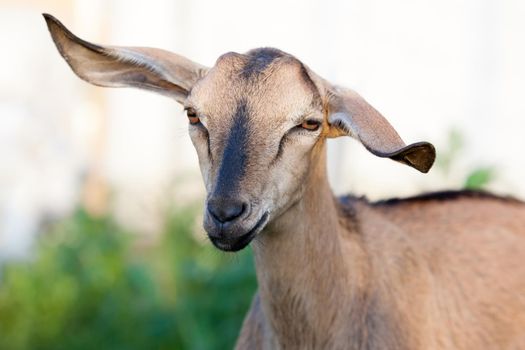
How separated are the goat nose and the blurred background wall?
3.85m

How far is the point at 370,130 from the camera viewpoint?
464 cm

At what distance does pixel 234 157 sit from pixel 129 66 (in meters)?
0.94

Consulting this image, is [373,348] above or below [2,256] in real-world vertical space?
above

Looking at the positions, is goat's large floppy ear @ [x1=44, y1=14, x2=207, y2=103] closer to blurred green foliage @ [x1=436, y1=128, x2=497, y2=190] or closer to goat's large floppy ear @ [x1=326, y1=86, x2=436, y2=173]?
goat's large floppy ear @ [x1=326, y1=86, x2=436, y2=173]

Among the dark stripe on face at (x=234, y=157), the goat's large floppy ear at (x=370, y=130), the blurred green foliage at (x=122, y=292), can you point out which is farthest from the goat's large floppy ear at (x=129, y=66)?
the blurred green foliage at (x=122, y=292)

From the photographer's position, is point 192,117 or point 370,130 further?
point 192,117

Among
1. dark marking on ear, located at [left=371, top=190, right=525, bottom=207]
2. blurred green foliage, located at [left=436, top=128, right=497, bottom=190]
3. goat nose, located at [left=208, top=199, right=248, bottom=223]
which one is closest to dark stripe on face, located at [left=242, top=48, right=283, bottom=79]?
goat nose, located at [left=208, top=199, right=248, bottom=223]

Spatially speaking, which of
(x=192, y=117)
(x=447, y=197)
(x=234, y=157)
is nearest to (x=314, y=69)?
(x=447, y=197)

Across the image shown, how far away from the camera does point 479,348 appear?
5.50 m

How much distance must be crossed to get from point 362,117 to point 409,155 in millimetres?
436

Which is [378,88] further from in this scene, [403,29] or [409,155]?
[409,155]

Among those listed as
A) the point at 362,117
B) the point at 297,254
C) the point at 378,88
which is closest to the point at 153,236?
the point at 378,88

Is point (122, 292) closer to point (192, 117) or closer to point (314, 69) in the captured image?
point (314, 69)

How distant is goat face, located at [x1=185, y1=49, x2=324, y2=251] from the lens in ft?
15.1
